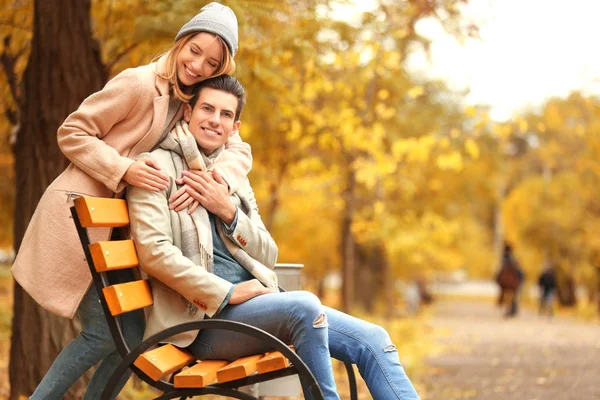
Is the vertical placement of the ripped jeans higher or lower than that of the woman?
lower

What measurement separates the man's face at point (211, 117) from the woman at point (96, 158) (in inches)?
3.0

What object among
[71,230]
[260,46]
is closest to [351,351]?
[71,230]

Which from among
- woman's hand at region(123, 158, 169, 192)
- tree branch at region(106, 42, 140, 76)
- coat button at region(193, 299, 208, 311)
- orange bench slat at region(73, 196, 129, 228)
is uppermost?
tree branch at region(106, 42, 140, 76)

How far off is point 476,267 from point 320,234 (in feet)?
→ 76.3

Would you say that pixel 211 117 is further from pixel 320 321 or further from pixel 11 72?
pixel 11 72

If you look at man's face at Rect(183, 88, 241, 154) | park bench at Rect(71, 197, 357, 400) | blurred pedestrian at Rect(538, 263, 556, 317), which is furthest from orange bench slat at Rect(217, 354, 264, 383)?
blurred pedestrian at Rect(538, 263, 556, 317)

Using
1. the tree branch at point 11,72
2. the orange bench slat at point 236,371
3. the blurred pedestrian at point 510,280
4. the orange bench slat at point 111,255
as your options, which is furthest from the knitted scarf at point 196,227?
the blurred pedestrian at point 510,280

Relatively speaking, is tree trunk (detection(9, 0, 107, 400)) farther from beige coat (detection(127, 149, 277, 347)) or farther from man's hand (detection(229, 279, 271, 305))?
man's hand (detection(229, 279, 271, 305))

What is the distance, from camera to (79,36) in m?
6.68

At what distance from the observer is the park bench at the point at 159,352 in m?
3.98

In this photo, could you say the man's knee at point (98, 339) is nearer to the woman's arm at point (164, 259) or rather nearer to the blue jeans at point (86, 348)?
the blue jeans at point (86, 348)

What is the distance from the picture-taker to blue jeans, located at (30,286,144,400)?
442 cm

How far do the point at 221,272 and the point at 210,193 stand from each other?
357 mm

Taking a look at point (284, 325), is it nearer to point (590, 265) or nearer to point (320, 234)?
point (320, 234)
